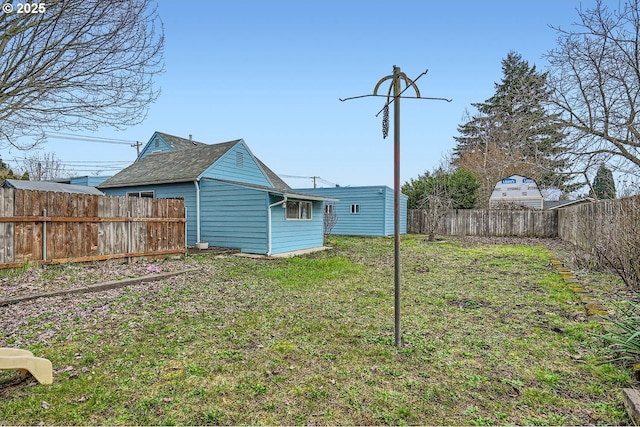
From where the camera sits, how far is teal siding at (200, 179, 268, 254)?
10664 millimetres

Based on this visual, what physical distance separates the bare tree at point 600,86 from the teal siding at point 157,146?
17.7 meters

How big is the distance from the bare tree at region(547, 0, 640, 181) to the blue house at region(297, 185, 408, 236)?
9.19 m

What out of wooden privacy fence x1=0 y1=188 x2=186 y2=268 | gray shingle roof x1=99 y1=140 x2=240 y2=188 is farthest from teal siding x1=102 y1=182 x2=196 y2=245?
wooden privacy fence x1=0 y1=188 x2=186 y2=268

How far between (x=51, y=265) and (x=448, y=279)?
8.40 m

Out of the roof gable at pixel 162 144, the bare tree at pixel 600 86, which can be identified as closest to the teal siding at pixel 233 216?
the roof gable at pixel 162 144

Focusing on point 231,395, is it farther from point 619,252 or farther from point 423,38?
point 423,38

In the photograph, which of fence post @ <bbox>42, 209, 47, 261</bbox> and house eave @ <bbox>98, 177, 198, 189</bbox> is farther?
house eave @ <bbox>98, 177, 198, 189</bbox>

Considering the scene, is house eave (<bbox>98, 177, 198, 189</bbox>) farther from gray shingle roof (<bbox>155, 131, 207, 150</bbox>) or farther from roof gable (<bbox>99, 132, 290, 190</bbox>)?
gray shingle roof (<bbox>155, 131, 207, 150</bbox>)

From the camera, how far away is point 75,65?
5.79 m

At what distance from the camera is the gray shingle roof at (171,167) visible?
12.3 metres

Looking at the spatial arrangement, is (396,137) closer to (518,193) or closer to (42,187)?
(42,187)

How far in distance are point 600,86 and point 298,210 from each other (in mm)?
9602

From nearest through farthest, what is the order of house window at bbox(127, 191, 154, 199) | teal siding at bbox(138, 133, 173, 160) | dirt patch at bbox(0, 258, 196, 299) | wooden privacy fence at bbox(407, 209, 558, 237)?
dirt patch at bbox(0, 258, 196, 299) → house window at bbox(127, 191, 154, 199) → wooden privacy fence at bbox(407, 209, 558, 237) → teal siding at bbox(138, 133, 173, 160)

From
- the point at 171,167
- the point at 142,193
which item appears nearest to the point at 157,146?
the point at 171,167
